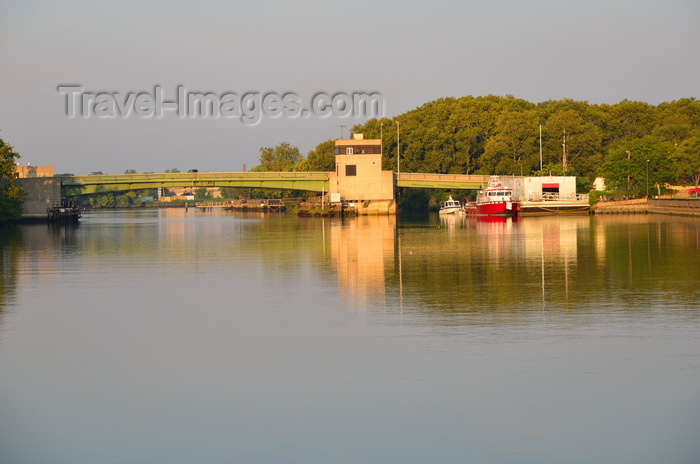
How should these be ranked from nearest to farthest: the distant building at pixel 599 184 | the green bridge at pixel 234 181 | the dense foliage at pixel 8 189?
the dense foliage at pixel 8 189
the green bridge at pixel 234 181
the distant building at pixel 599 184

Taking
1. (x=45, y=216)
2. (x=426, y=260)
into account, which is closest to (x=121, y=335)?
(x=426, y=260)

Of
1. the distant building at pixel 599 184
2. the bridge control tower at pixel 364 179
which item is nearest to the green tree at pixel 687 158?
the distant building at pixel 599 184

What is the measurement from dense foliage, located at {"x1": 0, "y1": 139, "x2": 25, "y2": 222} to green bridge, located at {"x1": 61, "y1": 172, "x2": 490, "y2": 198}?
839 inches

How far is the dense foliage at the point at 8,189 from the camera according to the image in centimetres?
11331

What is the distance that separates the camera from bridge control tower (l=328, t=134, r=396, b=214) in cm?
14588

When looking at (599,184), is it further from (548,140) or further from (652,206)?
(652,206)

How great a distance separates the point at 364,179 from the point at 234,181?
23091 mm

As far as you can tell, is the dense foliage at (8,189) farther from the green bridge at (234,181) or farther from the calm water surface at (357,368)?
the calm water surface at (357,368)

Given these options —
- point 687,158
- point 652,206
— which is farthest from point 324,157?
point 652,206

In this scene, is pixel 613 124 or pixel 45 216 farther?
pixel 613 124

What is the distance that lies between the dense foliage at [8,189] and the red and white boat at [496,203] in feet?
208

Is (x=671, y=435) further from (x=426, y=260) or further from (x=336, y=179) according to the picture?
(x=336, y=179)

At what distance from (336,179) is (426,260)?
102 meters

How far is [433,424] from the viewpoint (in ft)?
49.0
